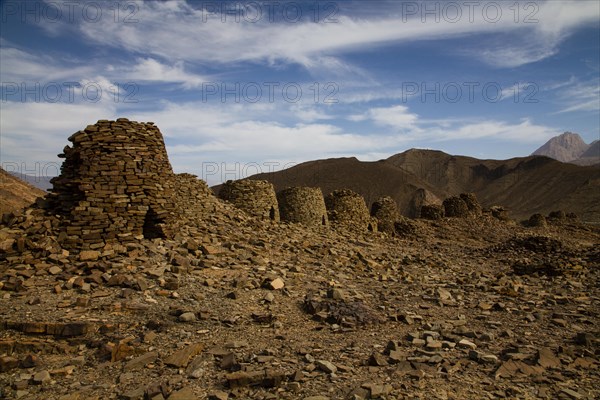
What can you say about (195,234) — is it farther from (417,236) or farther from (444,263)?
(417,236)

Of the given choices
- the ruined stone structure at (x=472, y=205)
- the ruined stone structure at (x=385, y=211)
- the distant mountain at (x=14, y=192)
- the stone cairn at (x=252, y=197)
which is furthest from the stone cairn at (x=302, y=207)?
the ruined stone structure at (x=472, y=205)

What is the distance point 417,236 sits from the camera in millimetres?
20594

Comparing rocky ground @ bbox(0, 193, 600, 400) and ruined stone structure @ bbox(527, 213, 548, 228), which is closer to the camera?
rocky ground @ bbox(0, 193, 600, 400)

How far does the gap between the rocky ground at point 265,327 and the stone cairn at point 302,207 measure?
583cm

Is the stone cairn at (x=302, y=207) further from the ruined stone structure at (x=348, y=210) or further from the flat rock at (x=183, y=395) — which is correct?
the flat rock at (x=183, y=395)

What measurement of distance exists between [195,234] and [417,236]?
13839mm

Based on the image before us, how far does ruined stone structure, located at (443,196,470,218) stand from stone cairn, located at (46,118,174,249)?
23.8 m

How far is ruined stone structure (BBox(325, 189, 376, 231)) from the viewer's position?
1886cm

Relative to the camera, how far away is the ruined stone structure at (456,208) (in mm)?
28391

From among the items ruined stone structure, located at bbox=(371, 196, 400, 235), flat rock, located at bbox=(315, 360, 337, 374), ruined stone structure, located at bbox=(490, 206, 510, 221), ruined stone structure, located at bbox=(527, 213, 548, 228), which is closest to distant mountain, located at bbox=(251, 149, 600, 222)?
ruined stone structure, located at bbox=(490, 206, 510, 221)

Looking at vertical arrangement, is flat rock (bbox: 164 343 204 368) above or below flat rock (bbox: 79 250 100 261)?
below

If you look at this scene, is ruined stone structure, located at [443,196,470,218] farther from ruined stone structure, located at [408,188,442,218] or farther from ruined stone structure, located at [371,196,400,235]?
ruined stone structure, located at [408,188,442,218]

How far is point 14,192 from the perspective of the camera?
86.6 ft

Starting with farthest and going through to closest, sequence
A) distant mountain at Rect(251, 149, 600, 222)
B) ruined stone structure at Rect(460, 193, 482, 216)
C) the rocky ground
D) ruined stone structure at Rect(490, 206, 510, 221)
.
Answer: distant mountain at Rect(251, 149, 600, 222), ruined stone structure at Rect(490, 206, 510, 221), ruined stone structure at Rect(460, 193, 482, 216), the rocky ground
